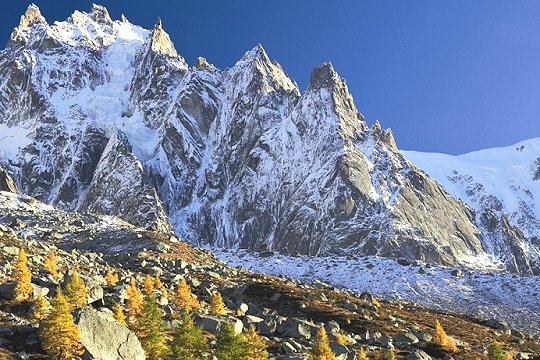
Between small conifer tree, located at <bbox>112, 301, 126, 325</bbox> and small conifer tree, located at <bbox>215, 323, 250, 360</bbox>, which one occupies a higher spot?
small conifer tree, located at <bbox>112, 301, 126, 325</bbox>

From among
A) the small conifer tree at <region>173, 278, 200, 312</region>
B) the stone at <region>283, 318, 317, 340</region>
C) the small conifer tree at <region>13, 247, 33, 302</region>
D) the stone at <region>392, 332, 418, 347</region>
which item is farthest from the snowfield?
the small conifer tree at <region>13, 247, 33, 302</region>

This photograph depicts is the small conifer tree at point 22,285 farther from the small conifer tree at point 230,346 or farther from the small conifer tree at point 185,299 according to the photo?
the small conifer tree at point 185,299

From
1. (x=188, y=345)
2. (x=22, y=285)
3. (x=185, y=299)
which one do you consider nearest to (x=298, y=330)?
(x=185, y=299)

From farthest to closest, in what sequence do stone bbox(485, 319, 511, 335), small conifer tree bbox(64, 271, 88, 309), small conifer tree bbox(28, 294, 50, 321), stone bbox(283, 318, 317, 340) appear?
stone bbox(485, 319, 511, 335) → stone bbox(283, 318, 317, 340) → small conifer tree bbox(64, 271, 88, 309) → small conifer tree bbox(28, 294, 50, 321)

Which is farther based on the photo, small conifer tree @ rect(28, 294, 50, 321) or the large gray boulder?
small conifer tree @ rect(28, 294, 50, 321)

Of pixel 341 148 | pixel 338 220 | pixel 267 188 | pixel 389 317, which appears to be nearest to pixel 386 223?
pixel 338 220

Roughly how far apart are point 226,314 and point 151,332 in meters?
10.3

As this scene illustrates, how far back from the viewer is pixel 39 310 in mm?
25328

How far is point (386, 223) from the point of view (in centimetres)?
15538

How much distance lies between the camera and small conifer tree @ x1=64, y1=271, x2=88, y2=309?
26142 mm

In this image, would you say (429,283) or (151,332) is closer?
(151,332)

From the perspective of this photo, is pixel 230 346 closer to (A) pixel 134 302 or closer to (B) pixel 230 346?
(B) pixel 230 346

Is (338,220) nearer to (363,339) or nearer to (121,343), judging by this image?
(363,339)

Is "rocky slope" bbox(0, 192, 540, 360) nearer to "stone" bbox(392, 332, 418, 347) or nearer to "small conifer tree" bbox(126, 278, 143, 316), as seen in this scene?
"stone" bbox(392, 332, 418, 347)
